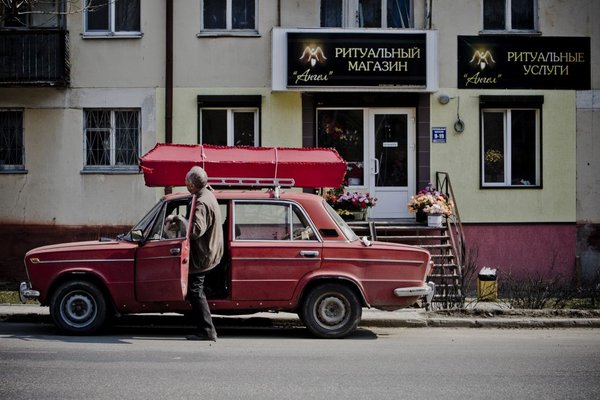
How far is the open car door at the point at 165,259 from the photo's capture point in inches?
399

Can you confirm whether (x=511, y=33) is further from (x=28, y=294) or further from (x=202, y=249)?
(x=28, y=294)

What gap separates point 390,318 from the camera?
1221 centimetres

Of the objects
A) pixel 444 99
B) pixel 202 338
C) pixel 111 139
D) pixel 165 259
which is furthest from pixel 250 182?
pixel 444 99

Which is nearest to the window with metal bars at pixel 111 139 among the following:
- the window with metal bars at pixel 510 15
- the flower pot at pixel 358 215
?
the flower pot at pixel 358 215

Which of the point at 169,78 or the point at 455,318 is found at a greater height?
the point at 169,78

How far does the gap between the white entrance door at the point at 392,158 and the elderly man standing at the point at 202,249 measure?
8.17 m

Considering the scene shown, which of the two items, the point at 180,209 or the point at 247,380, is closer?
the point at 247,380

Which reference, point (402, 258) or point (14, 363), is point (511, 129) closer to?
point (402, 258)

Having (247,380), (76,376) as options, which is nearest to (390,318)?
(247,380)

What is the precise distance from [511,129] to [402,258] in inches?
335

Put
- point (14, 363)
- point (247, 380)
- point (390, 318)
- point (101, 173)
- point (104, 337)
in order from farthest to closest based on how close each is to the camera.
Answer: point (101, 173) < point (390, 318) < point (104, 337) < point (14, 363) < point (247, 380)

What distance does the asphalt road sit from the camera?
24.0 feet

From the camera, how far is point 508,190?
17922mm

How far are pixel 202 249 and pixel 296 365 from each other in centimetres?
226
